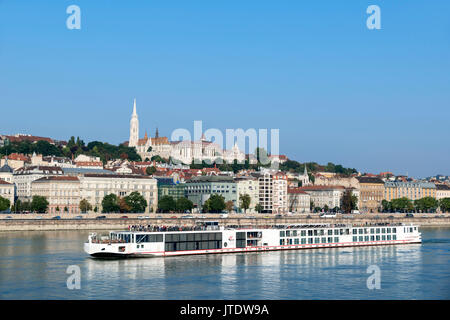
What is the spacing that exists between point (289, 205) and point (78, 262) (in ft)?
217

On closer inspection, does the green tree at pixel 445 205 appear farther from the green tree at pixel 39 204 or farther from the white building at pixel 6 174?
the white building at pixel 6 174

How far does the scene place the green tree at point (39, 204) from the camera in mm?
70000

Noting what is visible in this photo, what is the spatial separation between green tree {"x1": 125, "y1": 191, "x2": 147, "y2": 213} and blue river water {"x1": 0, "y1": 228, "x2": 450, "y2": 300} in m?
34.2

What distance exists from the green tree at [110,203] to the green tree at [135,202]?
3.71 feet

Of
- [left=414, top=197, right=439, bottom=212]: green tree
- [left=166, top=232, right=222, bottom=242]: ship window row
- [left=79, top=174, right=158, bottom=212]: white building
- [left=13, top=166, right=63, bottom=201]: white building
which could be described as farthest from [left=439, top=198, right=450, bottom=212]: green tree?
[left=166, top=232, right=222, bottom=242]: ship window row

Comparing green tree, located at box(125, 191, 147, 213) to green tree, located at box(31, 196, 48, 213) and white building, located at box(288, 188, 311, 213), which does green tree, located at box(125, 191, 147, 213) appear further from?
white building, located at box(288, 188, 311, 213)

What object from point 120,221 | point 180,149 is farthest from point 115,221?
point 180,149

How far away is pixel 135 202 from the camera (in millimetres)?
74062

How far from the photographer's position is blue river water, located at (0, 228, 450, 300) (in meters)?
24.0

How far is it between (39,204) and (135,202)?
9.56m

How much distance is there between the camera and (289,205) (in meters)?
95.9

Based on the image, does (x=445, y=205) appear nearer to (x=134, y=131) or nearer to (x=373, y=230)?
(x=373, y=230)
